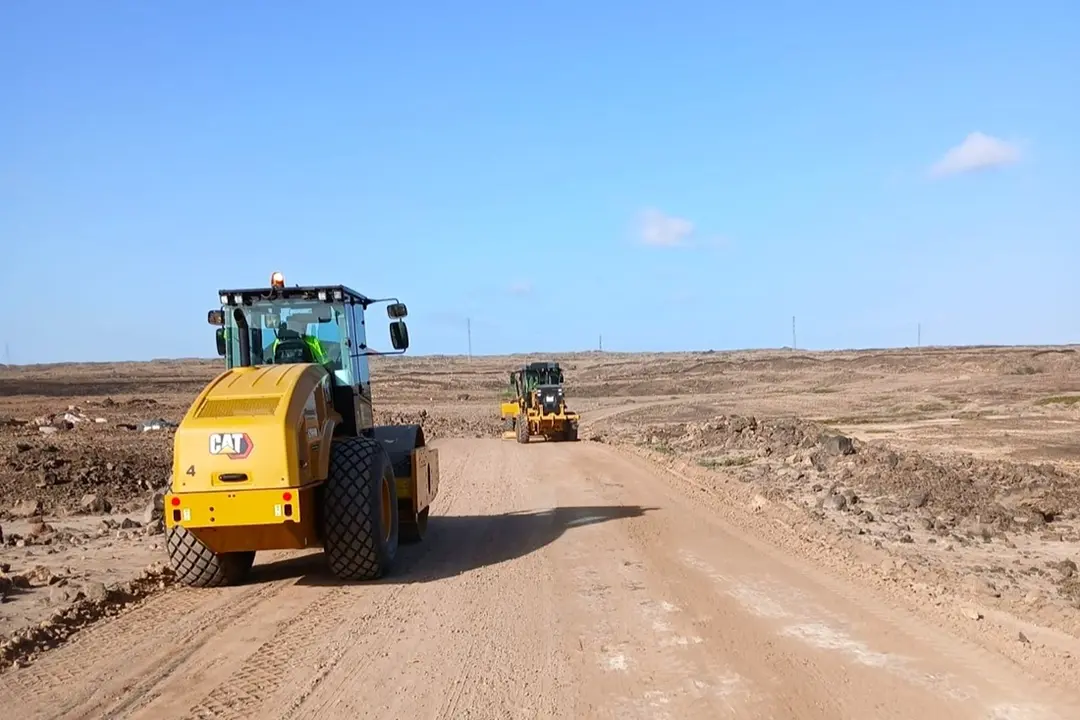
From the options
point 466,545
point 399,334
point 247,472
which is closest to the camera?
point 247,472

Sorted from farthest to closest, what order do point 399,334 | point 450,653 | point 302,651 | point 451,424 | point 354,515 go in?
1. point 451,424
2. point 399,334
3. point 354,515
4. point 302,651
5. point 450,653

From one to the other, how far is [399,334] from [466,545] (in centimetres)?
292

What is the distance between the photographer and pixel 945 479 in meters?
18.1

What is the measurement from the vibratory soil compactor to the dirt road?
464mm

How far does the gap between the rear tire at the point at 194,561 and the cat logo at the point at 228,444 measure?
1.02m

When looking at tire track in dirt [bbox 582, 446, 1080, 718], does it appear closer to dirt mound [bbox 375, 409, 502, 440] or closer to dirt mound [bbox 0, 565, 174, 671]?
dirt mound [bbox 0, 565, 174, 671]

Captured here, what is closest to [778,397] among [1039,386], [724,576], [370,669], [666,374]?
[1039,386]

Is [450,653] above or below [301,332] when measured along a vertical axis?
below

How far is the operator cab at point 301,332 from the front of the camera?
1129cm

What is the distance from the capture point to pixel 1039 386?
55062mm

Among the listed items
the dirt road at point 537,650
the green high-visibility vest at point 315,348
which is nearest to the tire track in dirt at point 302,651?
the dirt road at point 537,650

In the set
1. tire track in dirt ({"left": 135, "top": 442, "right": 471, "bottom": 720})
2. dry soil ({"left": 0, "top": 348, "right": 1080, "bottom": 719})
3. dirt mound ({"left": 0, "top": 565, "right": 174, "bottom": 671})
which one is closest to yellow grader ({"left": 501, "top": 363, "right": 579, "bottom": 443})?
dry soil ({"left": 0, "top": 348, "right": 1080, "bottom": 719})

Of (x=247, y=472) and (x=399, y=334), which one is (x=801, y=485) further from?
(x=247, y=472)

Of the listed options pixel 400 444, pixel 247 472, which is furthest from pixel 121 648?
pixel 400 444
